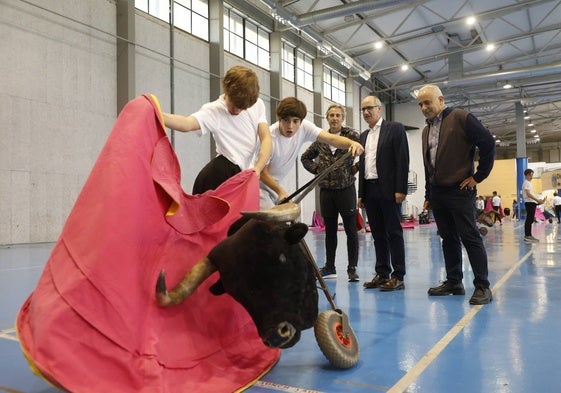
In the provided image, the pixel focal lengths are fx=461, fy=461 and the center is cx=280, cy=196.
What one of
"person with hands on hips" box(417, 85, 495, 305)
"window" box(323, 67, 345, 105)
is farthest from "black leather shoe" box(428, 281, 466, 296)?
"window" box(323, 67, 345, 105)

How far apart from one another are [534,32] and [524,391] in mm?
16313

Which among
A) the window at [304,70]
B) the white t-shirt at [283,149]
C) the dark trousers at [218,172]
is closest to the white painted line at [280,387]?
the dark trousers at [218,172]

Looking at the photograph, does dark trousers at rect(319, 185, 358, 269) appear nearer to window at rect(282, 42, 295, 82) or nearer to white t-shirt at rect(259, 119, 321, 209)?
white t-shirt at rect(259, 119, 321, 209)

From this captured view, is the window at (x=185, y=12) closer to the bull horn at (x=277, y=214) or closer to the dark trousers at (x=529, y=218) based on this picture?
the dark trousers at (x=529, y=218)

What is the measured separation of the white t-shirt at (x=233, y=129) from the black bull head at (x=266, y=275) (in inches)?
34.0

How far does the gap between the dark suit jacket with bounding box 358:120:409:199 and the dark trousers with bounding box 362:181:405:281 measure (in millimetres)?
100

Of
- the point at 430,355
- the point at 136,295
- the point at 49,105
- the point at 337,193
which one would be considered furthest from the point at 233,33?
the point at 136,295

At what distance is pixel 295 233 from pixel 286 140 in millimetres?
1643

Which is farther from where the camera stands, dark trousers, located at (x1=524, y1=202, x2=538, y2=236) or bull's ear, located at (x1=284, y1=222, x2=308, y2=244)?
dark trousers, located at (x1=524, y1=202, x2=538, y2=236)

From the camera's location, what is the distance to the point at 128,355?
1.60 meters

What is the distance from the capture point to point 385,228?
14.6ft

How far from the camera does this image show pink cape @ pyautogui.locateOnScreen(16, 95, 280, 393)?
146cm

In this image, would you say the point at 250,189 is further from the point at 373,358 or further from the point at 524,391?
the point at 524,391

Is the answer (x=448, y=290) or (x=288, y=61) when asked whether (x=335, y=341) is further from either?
(x=288, y=61)
